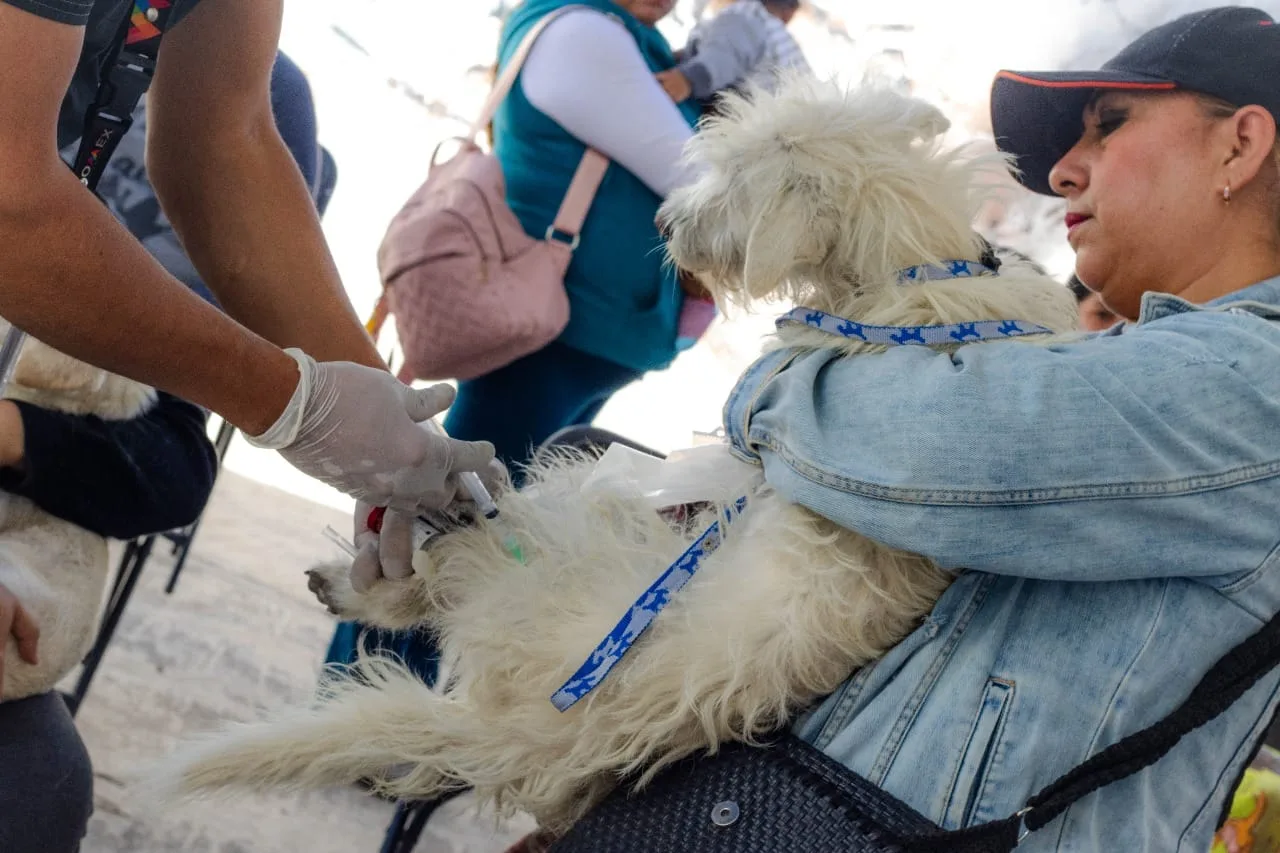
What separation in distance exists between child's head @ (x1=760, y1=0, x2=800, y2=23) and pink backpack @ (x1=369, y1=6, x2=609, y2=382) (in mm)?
484

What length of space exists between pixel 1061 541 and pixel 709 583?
0.31 metres

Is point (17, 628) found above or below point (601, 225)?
below

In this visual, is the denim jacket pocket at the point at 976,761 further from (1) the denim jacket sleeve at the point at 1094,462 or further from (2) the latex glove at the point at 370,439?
(2) the latex glove at the point at 370,439

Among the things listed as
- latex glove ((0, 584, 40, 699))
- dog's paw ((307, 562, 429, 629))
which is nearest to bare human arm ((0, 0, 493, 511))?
dog's paw ((307, 562, 429, 629))

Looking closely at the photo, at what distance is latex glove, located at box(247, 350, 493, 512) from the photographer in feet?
2.94

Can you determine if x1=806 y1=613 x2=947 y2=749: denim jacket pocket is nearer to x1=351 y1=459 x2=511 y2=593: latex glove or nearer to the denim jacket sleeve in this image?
the denim jacket sleeve

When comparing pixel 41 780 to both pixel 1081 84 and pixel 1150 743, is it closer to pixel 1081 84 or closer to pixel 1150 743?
pixel 1150 743

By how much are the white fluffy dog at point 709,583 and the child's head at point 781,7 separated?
0.99 metres

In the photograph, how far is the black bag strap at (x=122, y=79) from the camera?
0.88m

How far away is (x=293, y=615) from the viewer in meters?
2.82

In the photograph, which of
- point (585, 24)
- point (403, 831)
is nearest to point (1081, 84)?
point (585, 24)

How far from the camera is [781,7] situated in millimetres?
1921

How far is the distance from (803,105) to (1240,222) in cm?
42

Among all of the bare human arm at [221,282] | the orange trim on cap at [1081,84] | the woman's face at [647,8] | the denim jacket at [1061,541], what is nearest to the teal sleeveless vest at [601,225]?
the woman's face at [647,8]
